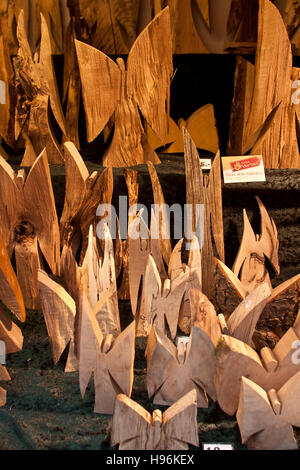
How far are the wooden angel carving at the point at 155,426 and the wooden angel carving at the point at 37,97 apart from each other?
73 centimetres

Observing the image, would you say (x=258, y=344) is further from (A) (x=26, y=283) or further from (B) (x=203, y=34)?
(B) (x=203, y=34)

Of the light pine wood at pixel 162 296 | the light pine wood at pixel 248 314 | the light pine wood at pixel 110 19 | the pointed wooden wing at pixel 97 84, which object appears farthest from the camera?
the light pine wood at pixel 110 19

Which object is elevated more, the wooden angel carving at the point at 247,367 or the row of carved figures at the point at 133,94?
the row of carved figures at the point at 133,94

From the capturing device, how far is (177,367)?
32.2 inches

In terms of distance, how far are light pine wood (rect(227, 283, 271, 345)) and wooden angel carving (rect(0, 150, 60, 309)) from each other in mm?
475

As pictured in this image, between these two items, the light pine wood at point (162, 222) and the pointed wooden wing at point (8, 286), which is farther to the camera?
the light pine wood at point (162, 222)

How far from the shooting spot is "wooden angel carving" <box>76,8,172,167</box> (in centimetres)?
107

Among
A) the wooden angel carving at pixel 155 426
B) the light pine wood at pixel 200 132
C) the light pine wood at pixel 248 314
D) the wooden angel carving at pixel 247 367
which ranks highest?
the light pine wood at pixel 200 132

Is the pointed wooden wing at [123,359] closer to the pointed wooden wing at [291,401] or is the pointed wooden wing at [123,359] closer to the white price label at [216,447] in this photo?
the white price label at [216,447]

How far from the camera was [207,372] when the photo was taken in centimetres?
83

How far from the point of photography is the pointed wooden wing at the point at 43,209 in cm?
99

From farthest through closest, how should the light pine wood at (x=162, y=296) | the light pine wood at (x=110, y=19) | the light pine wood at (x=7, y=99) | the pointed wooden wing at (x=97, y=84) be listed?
the light pine wood at (x=110, y=19)
the light pine wood at (x=7, y=99)
the pointed wooden wing at (x=97, y=84)
the light pine wood at (x=162, y=296)

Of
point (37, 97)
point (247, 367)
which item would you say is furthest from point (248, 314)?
point (37, 97)

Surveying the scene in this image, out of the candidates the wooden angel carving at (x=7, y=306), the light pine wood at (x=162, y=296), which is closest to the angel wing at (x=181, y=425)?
the light pine wood at (x=162, y=296)
